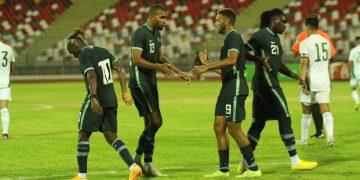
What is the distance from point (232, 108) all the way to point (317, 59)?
4.12 meters

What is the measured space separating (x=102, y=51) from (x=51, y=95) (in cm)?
2235

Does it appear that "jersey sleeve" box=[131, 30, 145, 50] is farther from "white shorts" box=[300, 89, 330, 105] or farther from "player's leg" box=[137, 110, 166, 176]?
"white shorts" box=[300, 89, 330, 105]

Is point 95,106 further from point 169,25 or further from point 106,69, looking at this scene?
point 169,25

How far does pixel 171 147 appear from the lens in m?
14.4

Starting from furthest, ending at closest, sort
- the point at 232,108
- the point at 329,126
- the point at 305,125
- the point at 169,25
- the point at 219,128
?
the point at 169,25 → the point at 305,125 → the point at 329,126 → the point at 219,128 → the point at 232,108

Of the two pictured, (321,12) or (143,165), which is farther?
(321,12)

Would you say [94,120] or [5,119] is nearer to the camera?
[94,120]

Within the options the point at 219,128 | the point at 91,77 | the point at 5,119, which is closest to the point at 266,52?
the point at 219,128

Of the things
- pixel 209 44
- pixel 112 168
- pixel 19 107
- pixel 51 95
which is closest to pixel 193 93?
pixel 51 95

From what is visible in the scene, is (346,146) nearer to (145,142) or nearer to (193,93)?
(145,142)

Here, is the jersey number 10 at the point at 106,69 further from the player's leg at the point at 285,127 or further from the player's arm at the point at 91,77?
the player's leg at the point at 285,127

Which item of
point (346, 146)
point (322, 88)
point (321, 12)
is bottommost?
point (346, 146)

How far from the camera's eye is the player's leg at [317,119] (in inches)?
613

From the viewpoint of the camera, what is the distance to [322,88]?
1409cm
